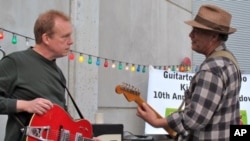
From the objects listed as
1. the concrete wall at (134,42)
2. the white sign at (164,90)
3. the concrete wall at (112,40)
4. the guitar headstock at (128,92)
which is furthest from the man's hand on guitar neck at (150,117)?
the white sign at (164,90)

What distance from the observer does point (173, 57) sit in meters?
8.45

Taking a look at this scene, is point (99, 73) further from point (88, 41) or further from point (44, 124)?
point (44, 124)

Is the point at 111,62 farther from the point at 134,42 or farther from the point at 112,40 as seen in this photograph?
the point at 134,42

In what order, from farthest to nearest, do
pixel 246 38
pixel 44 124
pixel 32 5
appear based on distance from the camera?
1. pixel 246 38
2. pixel 32 5
3. pixel 44 124

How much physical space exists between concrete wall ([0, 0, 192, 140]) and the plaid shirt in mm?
2471

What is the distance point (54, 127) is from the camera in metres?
2.55

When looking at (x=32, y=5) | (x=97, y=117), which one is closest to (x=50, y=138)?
(x=32, y=5)

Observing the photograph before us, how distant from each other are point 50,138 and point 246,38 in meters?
7.41

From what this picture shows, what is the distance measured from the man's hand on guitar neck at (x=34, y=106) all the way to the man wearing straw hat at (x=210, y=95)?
0.58m

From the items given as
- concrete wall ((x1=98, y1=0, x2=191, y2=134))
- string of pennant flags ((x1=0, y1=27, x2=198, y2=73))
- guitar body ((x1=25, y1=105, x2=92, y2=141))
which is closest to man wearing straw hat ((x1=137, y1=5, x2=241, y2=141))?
guitar body ((x1=25, y1=105, x2=92, y2=141))

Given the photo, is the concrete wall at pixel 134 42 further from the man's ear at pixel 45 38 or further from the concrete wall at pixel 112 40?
the man's ear at pixel 45 38

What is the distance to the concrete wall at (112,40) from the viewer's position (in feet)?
17.0

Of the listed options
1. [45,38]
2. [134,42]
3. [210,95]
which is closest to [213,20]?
[210,95]

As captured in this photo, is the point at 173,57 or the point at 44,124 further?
the point at 173,57
